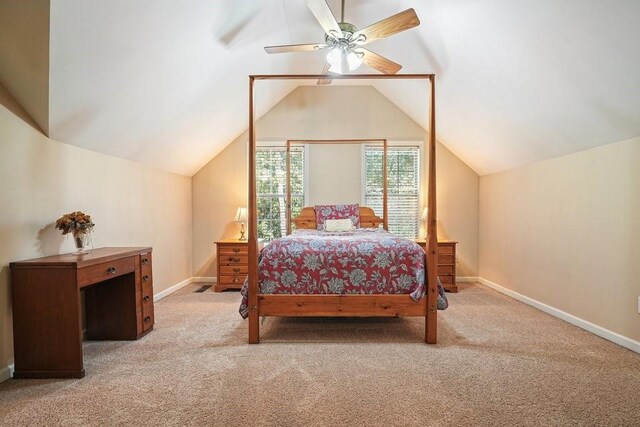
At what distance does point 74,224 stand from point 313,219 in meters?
2.90

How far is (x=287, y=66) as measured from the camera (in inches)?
Result: 165

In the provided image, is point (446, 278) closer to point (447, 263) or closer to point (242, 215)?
point (447, 263)

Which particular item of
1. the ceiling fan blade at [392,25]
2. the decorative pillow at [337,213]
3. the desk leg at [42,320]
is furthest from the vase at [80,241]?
the decorative pillow at [337,213]

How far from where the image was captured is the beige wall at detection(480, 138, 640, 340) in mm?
2527

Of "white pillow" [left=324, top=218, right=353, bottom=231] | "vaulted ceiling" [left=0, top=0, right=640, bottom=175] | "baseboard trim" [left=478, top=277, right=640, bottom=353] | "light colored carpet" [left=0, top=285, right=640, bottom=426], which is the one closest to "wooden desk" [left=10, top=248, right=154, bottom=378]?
"light colored carpet" [left=0, top=285, right=640, bottom=426]

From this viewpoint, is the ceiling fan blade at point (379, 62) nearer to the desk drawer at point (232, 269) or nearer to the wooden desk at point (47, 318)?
the wooden desk at point (47, 318)

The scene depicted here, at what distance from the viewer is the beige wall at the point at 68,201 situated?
2092mm

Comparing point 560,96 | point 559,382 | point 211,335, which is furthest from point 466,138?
point 211,335

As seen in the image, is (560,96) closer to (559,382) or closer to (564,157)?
(564,157)

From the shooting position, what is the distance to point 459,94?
3.63m

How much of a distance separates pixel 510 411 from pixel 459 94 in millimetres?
3113

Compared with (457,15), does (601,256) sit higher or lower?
A: lower

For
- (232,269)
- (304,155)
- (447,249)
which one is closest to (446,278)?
(447,249)

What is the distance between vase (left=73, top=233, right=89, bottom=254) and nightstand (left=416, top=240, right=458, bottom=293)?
3.71 meters
